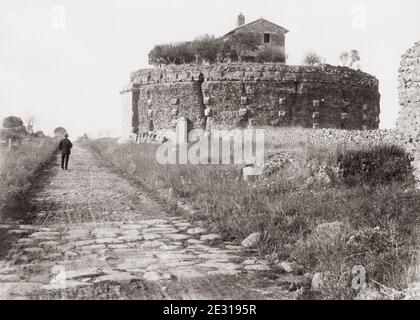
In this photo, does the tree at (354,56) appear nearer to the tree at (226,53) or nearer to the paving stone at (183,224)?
the tree at (226,53)

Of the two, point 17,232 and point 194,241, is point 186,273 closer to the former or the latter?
point 194,241

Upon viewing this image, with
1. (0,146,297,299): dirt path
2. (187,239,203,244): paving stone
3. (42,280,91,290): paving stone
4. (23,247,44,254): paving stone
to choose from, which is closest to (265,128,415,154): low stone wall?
(0,146,297,299): dirt path

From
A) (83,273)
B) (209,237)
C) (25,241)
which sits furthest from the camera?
(209,237)

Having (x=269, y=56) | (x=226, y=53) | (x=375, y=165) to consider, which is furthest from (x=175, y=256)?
(x=269, y=56)

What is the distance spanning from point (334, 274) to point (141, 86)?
70.0ft

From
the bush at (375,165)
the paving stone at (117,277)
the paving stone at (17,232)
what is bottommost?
the paving stone at (117,277)

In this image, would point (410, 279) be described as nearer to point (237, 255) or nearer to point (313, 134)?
point (237, 255)

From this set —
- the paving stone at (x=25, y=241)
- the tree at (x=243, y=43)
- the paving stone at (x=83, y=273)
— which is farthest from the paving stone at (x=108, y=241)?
the tree at (x=243, y=43)

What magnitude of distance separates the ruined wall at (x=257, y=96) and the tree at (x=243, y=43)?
11.7 ft

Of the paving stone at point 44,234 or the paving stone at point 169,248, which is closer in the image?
the paving stone at point 169,248

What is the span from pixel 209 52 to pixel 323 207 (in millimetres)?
19171

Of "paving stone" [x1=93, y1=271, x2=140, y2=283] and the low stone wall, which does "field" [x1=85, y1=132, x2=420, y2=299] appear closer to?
"paving stone" [x1=93, y1=271, x2=140, y2=283]

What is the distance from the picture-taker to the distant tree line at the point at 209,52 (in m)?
25.2

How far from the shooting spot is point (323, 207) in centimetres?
718
